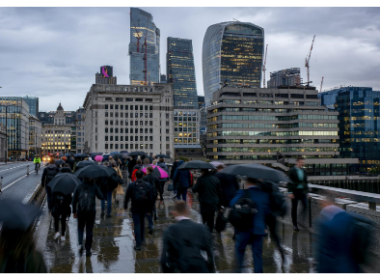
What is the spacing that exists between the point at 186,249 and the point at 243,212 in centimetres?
182

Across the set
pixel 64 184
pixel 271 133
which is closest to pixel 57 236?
pixel 64 184

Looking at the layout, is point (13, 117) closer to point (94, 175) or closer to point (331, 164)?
point (331, 164)

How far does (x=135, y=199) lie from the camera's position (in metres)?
7.88

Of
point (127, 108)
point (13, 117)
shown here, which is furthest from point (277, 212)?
point (13, 117)

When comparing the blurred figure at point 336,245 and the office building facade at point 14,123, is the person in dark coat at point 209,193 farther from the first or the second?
the office building facade at point 14,123

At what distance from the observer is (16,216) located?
331 centimetres

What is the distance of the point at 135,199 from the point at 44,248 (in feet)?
8.37

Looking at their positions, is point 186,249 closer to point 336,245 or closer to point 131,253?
point 336,245

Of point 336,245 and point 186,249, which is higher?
point 336,245

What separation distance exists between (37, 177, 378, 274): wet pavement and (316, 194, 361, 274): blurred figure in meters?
2.58

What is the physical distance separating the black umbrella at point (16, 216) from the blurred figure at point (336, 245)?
339 centimetres

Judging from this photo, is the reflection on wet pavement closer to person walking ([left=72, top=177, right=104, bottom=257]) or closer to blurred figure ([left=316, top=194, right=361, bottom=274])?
person walking ([left=72, top=177, right=104, bottom=257])

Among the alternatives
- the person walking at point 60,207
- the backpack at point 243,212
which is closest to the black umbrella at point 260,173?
the backpack at point 243,212

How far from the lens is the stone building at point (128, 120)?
126 m
